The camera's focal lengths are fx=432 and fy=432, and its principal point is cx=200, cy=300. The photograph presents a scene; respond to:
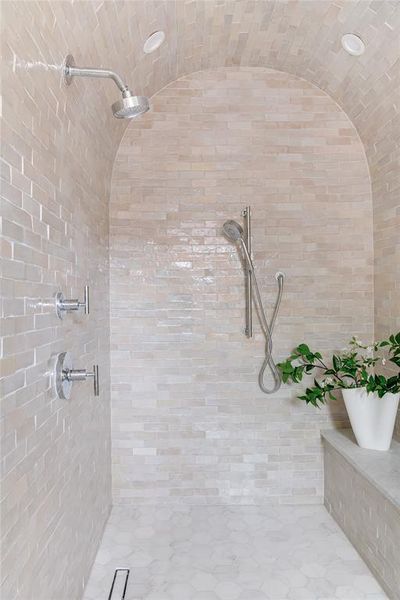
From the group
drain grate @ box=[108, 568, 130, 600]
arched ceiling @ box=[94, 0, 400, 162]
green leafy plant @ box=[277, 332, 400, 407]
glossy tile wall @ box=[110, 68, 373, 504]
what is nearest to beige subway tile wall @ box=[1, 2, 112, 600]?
drain grate @ box=[108, 568, 130, 600]

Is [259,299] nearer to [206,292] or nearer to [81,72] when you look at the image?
[206,292]

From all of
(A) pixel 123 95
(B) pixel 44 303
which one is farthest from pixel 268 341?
(A) pixel 123 95

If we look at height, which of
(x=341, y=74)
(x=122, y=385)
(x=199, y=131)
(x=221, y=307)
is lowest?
(x=122, y=385)

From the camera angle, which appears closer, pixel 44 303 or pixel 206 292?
pixel 44 303

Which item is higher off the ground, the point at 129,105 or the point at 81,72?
the point at 81,72

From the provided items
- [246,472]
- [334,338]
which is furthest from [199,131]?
[246,472]

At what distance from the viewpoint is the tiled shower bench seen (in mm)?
1757

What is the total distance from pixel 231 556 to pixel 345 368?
1071 mm

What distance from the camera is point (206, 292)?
8.52ft

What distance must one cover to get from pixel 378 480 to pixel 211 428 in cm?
101

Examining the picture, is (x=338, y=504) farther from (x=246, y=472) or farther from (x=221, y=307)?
(x=221, y=307)

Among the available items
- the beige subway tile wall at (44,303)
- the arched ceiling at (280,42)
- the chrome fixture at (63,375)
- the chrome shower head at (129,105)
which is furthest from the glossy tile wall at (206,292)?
the chrome shower head at (129,105)

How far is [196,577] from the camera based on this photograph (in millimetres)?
1894

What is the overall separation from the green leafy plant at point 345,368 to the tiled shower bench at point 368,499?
0.30 metres
